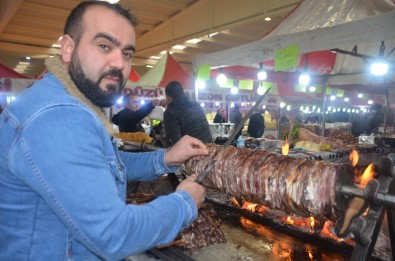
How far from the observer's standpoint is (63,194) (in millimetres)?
1262

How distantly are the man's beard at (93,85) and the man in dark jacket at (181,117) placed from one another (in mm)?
4155

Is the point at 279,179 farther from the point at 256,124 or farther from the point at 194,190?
the point at 256,124

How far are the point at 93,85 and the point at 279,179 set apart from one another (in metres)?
1.53

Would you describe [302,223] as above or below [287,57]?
below

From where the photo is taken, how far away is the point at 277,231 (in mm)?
3178

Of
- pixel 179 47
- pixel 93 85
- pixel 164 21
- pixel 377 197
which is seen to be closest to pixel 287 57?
pixel 377 197

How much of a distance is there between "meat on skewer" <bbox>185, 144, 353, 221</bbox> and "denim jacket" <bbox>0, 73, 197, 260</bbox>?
97 cm

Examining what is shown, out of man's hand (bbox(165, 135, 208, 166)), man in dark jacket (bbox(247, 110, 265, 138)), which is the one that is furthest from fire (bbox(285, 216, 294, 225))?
man in dark jacket (bbox(247, 110, 265, 138))

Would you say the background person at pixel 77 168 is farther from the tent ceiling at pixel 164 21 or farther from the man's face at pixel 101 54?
the tent ceiling at pixel 164 21

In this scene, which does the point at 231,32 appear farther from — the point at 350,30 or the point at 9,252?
the point at 9,252

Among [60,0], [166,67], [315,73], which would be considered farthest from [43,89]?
[60,0]

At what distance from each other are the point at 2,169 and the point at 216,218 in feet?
8.27

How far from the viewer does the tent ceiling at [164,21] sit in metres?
10.0

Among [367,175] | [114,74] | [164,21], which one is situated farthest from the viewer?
[164,21]
